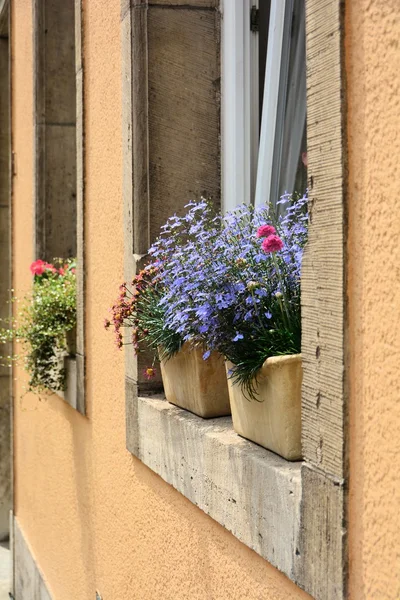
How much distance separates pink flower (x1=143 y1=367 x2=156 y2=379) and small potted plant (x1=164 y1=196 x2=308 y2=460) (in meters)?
0.49

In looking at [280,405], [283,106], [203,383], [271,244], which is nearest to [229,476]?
[280,405]

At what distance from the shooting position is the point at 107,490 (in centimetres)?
386

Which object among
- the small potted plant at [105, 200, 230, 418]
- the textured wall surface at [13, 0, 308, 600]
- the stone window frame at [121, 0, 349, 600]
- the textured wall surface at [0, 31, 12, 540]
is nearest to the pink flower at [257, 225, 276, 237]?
the stone window frame at [121, 0, 349, 600]

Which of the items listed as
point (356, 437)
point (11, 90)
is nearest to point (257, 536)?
point (356, 437)

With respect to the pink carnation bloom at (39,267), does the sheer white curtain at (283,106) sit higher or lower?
higher

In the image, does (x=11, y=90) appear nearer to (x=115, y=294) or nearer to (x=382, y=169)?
(x=115, y=294)

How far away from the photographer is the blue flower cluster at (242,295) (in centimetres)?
216

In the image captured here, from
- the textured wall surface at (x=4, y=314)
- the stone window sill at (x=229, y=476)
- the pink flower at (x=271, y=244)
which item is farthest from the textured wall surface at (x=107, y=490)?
the textured wall surface at (x=4, y=314)

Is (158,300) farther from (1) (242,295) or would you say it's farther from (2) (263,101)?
(2) (263,101)

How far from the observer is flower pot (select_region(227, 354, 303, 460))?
2039mm

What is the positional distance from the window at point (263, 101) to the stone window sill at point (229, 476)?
78cm

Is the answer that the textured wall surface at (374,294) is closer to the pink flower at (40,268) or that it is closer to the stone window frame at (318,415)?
the stone window frame at (318,415)

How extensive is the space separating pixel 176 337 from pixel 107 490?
145 centimetres

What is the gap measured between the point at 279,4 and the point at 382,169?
4.76ft
